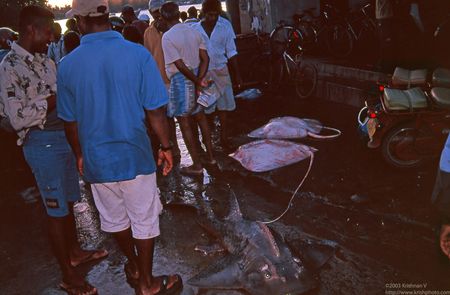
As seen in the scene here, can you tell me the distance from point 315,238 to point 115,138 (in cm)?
231

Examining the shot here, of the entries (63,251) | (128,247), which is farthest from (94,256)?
(128,247)

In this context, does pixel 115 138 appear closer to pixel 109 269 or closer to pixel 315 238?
pixel 109 269

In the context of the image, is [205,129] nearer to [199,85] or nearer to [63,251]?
[199,85]

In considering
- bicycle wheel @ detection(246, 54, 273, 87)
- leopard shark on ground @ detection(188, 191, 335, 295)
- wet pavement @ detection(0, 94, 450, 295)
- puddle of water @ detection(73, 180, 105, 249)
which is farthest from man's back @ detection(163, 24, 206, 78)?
bicycle wheel @ detection(246, 54, 273, 87)

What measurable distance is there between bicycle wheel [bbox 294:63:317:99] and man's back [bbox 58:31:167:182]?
6.74 meters

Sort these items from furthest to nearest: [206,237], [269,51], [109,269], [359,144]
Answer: [269,51] → [359,144] → [206,237] → [109,269]

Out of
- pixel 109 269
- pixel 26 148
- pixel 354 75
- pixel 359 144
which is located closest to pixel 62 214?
pixel 26 148

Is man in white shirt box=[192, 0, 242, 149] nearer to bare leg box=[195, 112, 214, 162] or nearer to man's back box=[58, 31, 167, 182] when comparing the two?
bare leg box=[195, 112, 214, 162]

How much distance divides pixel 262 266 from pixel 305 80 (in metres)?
6.86

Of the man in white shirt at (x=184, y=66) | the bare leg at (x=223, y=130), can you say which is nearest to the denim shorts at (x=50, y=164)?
the man in white shirt at (x=184, y=66)

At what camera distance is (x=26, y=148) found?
3252 millimetres

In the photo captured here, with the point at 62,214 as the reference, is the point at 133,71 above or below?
above

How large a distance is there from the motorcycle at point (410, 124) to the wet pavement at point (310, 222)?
261 mm

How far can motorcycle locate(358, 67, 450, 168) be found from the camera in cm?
511
